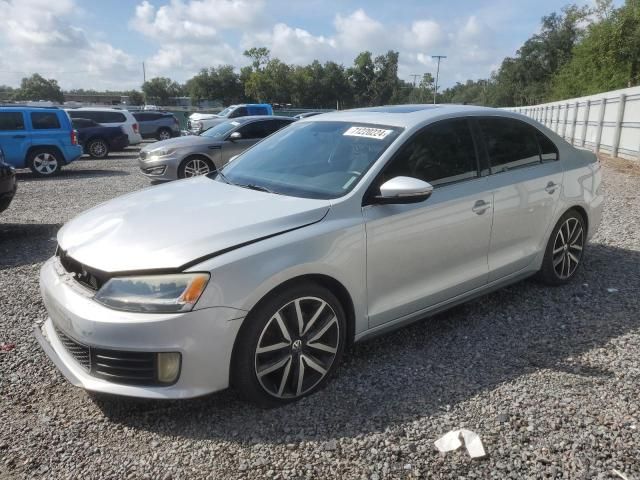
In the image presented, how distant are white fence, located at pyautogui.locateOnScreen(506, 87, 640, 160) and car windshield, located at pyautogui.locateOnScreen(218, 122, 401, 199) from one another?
39.6 ft

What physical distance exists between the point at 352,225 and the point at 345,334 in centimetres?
66

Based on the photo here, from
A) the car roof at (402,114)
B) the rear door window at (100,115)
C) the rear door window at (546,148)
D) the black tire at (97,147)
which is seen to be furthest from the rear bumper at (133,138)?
the rear door window at (546,148)

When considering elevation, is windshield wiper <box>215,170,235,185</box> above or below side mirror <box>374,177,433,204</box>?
below

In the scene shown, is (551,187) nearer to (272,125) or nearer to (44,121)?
(272,125)

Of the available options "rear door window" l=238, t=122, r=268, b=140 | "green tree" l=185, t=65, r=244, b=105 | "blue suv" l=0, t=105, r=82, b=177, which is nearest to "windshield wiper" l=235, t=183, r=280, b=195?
"rear door window" l=238, t=122, r=268, b=140

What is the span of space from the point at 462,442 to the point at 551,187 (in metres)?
2.53

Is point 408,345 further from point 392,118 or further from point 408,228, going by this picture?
point 392,118

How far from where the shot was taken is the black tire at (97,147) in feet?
58.9

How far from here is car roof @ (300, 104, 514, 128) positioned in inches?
143

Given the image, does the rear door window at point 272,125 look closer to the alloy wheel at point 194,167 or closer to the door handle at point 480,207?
the alloy wheel at point 194,167

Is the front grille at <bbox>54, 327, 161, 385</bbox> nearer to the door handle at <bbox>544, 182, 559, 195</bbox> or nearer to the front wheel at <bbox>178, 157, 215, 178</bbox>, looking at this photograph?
the door handle at <bbox>544, 182, 559, 195</bbox>

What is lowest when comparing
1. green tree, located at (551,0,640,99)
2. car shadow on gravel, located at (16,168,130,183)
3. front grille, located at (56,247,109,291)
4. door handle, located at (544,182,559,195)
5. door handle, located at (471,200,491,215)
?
car shadow on gravel, located at (16,168,130,183)

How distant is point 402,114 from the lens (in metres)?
3.79

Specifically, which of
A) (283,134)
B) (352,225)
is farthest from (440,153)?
(283,134)
